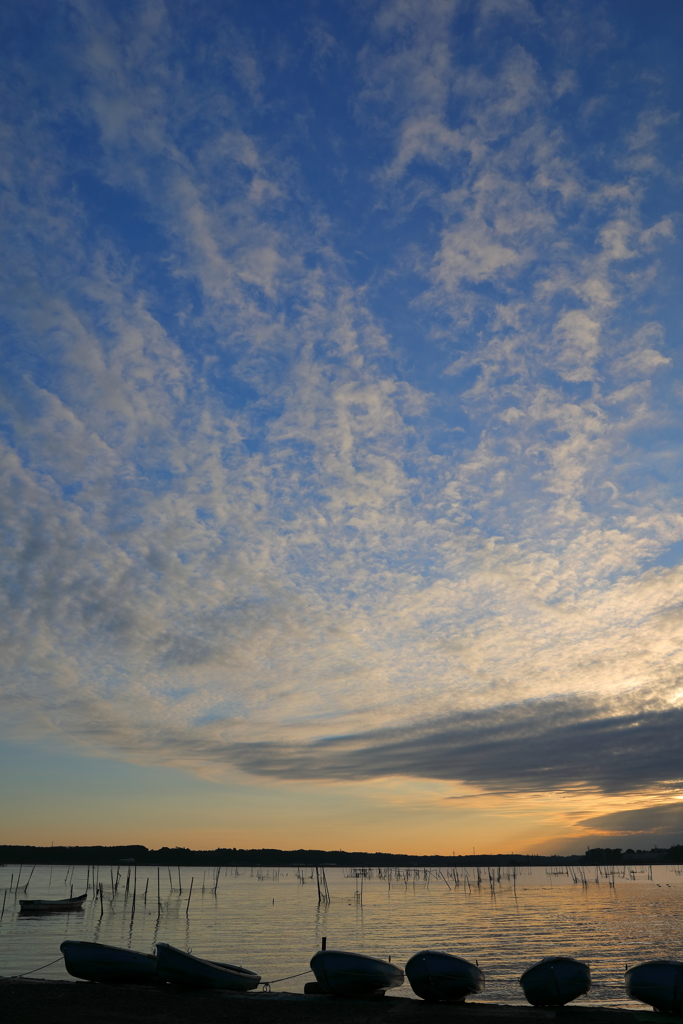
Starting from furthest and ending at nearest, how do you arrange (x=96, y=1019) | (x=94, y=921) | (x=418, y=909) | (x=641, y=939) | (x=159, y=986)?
(x=418, y=909)
(x=94, y=921)
(x=641, y=939)
(x=159, y=986)
(x=96, y=1019)

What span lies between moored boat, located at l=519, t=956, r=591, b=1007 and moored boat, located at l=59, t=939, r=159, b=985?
14.4 m

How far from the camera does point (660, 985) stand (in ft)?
78.1

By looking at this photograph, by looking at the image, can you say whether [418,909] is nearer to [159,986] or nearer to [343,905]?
[343,905]

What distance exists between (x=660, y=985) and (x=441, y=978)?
765cm

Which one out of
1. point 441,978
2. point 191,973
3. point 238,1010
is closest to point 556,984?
point 441,978

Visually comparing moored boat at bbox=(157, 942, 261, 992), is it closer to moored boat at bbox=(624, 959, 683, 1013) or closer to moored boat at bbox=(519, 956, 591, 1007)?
moored boat at bbox=(519, 956, 591, 1007)

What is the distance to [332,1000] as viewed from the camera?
25.0 meters

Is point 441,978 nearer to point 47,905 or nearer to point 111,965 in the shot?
point 111,965

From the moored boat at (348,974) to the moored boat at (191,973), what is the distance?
3854 millimetres

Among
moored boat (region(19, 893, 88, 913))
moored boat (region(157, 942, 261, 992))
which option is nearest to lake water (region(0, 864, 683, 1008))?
moored boat (region(19, 893, 88, 913))

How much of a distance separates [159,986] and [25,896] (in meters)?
100

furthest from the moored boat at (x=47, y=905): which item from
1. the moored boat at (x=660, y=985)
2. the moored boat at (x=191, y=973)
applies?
the moored boat at (x=660, y=985)

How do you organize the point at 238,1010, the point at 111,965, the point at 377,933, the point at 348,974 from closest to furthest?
1. the point at 238,1010
2. the point at 348,974
3. the point at 111,965
4. the point at 377,933

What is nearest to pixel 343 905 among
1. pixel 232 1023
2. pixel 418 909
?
pixel 418 909
